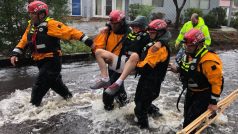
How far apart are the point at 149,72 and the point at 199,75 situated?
0.96m

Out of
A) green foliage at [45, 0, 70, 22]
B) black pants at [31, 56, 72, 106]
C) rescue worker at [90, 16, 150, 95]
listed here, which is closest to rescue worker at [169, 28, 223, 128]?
rescue worker at [90, 16, 150, 95]

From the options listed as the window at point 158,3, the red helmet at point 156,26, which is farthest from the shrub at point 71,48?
the window at point 158,3

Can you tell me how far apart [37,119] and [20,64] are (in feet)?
16.3

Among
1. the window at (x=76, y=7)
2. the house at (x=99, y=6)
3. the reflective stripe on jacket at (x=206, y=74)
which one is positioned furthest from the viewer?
the window at (x=76, y=7)

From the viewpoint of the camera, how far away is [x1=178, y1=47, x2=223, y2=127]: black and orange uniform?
5012 mm

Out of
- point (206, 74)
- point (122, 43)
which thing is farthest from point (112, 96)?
point (206, 74)

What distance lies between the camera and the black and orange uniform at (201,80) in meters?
5.01

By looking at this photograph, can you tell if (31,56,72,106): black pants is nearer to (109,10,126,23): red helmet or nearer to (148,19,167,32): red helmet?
(109,10,126,23): red helmet

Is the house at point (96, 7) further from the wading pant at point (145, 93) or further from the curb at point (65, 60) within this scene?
the wading pant at point (145, 93)

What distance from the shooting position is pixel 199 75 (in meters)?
5.17

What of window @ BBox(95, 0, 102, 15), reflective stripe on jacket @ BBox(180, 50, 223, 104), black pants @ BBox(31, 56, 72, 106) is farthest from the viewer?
window @ BBox(95, 0, 102, 15)

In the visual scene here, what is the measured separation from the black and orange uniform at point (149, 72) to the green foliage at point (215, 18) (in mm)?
19077

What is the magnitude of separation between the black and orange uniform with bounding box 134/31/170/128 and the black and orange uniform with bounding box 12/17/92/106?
1.44m

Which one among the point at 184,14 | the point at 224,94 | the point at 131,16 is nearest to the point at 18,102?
the point at 224,94
